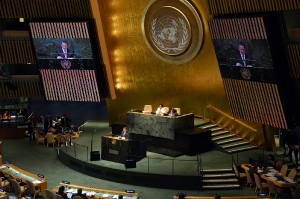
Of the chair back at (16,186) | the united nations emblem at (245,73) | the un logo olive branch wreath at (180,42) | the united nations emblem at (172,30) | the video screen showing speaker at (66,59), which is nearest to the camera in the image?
the chair back at (16,186)

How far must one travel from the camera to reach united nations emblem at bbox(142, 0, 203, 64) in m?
24.5

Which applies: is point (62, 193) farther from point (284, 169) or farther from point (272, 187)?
point (284, 169)

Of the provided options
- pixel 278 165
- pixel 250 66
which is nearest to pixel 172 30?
pixel 250 66

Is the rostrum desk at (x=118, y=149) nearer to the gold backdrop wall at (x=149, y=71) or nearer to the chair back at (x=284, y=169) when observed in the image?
the gold backdrop wall at (x=149, y=71)

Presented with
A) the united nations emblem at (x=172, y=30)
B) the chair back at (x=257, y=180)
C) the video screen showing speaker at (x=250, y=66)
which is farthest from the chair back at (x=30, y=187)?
the united nations emblem at (x=172, y=30)

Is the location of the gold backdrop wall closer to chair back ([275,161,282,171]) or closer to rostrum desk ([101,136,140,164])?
chair back ([275,161,282,171])

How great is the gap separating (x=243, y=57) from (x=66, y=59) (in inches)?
334

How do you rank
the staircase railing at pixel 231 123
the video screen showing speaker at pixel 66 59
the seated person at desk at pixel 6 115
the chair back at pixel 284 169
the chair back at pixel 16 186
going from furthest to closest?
1. the seated person at desk at pixel 6 115
2. the video screen showing speaker at pixel 66 59
3. the staircase railing at pixel 231 123
4. the chair back at pixel 284 169
5. the chair back at pixel 16 186

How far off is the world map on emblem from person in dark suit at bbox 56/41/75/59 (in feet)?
12.2

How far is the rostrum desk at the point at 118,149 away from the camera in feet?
72.0

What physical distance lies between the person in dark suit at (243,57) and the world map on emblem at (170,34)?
4.11 meters

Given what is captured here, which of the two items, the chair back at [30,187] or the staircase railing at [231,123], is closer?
the chair back at [30,187]

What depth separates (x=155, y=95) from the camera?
89.1 ft

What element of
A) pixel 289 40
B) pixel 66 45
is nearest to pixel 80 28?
pixel 66 45
